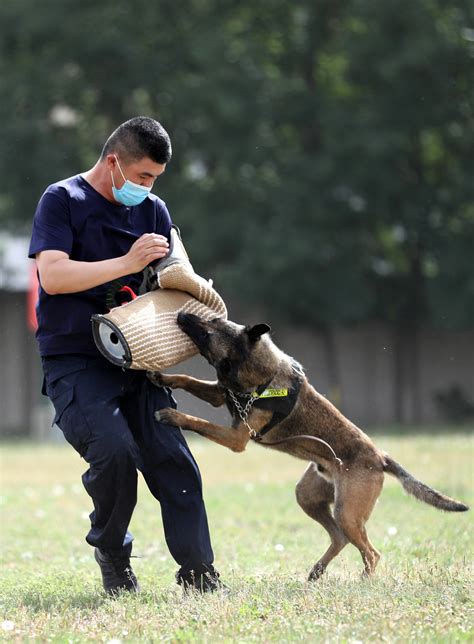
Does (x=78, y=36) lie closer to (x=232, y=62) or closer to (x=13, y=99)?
(x=13, y=99)

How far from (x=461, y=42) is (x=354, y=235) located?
4892 mm

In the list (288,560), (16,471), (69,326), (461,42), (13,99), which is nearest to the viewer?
(69,326)

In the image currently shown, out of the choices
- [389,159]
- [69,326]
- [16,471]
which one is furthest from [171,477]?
[389,159]

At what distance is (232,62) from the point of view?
2569 cm

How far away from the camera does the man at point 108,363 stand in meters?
5.82

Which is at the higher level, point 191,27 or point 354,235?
point 191,27

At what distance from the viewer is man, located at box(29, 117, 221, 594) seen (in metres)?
5.82

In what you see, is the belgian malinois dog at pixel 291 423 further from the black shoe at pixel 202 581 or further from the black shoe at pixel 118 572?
the black shoe at pixel 118 572

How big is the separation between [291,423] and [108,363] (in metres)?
1.21

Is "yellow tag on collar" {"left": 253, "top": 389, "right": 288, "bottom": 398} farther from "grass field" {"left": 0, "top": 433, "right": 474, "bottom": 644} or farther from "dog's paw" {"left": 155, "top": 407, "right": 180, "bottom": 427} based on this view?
"grass field" {"left": 0, "top": 433, "right": 474, "bottom": 644}

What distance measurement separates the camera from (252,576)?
677 centimetres

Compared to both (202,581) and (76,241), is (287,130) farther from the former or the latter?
(202,581)

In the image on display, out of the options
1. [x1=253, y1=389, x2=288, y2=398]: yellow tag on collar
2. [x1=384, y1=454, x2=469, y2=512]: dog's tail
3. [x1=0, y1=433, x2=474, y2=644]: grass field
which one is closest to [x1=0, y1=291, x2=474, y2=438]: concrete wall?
[x1=0, y1=433, x2=474, y2=644]: grass field

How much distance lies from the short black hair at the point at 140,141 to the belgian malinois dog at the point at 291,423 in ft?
3.56
